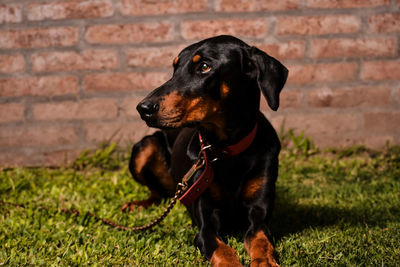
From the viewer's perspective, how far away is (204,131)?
2389 millimetres

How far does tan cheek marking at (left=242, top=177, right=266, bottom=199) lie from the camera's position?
2357mm

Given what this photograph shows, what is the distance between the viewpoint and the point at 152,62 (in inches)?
157

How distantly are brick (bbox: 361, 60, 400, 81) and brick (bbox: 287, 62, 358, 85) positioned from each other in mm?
104

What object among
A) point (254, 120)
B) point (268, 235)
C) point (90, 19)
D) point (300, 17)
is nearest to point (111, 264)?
point (268, 235)

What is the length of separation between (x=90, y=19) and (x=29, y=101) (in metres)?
1.05

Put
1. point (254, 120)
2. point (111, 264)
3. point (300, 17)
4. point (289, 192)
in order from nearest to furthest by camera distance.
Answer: point (111, 264)
point (254, 120)
point (289, 192)
point (300, 17)

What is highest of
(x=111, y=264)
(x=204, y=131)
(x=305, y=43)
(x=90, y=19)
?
(x=90, y=19)

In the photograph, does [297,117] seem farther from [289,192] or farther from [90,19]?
[90,19]

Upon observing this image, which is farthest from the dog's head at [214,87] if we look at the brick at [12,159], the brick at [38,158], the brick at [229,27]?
the brick at [12,159]

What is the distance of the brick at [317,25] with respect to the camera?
3887mm

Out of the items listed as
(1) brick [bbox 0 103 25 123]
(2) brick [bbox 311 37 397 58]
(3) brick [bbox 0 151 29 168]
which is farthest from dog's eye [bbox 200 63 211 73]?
(3) brick [bbox 0 151 29 168]

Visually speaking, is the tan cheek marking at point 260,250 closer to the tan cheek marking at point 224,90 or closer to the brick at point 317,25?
the tan cheek marking at point 224,90

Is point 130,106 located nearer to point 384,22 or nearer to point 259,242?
point 259,242

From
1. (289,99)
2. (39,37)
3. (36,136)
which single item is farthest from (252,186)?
(39,37)
